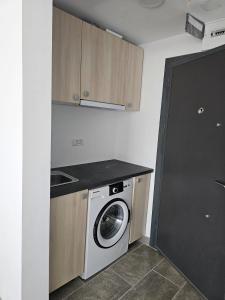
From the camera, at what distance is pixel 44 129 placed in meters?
1.18

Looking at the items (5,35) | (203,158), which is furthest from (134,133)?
(5,35)

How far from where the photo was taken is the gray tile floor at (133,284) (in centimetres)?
170

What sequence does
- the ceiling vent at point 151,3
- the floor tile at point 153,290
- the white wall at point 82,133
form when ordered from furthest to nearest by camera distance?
the white wall at point 82,133, the floor tile at point 153,290, the ceiling vent at point 151,3

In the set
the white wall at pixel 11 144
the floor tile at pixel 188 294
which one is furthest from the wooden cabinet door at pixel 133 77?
the floor tile at pixel 188 294

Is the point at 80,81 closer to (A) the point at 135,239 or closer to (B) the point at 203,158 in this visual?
(B) the point at 203,158

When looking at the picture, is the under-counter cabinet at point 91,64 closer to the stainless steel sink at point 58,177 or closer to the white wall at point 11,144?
the white wall at point 11,144

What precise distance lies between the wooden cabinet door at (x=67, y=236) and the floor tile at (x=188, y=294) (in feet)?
2.82

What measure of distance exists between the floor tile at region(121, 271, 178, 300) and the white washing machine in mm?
349

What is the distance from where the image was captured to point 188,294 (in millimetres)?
1752

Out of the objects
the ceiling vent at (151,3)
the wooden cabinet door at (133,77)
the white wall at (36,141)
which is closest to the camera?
the white wall at (36,141)

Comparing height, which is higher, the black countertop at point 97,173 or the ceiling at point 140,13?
the ceiling at point 140,13

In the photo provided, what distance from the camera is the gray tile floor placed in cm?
170

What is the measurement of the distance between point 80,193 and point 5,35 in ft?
3.72

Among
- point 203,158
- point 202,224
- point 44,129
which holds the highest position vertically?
point 44,129
